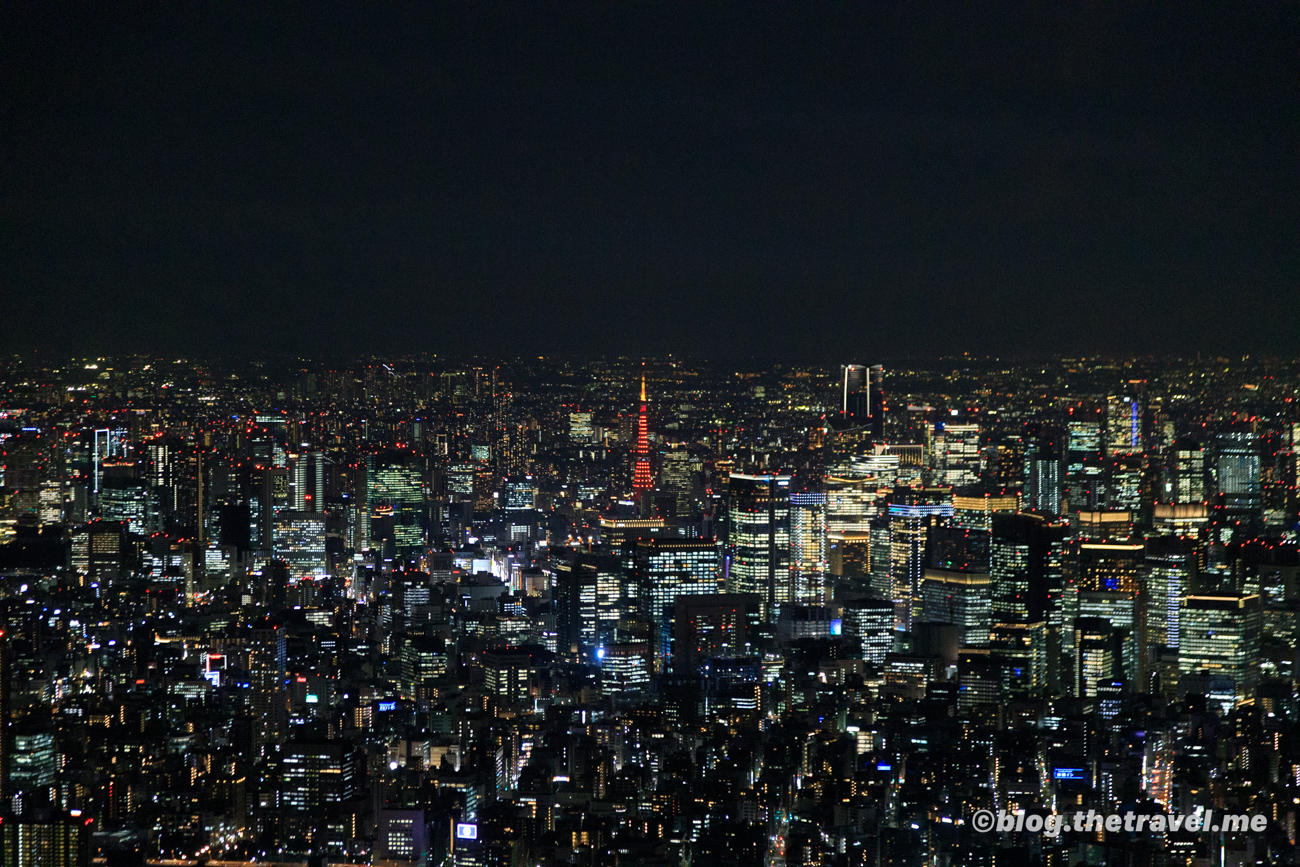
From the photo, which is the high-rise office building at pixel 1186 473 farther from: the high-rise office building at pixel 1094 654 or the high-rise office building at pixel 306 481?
the high-rise office building at pixel 306 481

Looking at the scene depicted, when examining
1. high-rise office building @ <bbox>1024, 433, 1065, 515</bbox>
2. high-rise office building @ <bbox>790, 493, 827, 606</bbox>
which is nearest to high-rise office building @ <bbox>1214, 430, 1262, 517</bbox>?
high-rise office building @ <bbox>1024, 433, 1065, 515</bbox>

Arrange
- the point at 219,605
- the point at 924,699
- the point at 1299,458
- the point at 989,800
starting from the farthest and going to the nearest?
the point at 219,605 < the point at 924,699 < the point at 1299,458 < the point at 989,800

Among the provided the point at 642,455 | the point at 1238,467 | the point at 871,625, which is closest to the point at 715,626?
the point at 871,625

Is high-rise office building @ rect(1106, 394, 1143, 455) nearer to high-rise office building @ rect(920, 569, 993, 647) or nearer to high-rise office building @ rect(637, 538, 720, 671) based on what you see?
high-rise office building @ rect(920, 569, 993, 647)

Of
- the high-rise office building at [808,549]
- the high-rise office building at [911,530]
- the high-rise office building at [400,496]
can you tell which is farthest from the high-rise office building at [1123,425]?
the high-rise office building at [400,496]

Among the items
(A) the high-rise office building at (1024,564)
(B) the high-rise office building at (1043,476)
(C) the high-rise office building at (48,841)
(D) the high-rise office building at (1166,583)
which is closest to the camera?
(C) the high-rise office building at (48,841)

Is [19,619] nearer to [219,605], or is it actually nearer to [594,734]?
[219,605]

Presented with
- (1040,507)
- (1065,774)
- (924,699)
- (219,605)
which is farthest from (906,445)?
(219,605)
